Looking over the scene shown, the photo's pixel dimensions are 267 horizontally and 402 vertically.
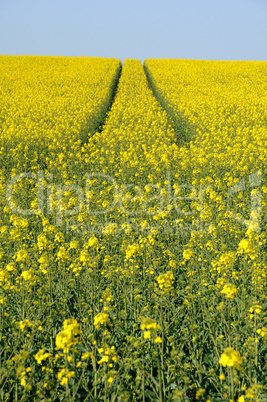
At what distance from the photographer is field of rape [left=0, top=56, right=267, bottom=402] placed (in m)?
3.17

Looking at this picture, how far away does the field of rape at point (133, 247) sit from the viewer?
3.17m

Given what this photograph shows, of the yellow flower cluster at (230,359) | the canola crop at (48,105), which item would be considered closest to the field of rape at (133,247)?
the yellow flower cluster at (230,359)

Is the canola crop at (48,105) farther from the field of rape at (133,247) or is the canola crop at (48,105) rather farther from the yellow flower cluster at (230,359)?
the yellow flower cluster at (230,359)

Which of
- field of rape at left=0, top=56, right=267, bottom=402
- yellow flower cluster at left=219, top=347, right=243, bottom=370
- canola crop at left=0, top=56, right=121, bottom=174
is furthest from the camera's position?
canola crop at left=0, top=56, right=121, bottom=174

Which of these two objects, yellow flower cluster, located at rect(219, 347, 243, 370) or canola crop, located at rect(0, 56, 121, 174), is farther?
canola crop, located at rect(0, 56, 121, 174)

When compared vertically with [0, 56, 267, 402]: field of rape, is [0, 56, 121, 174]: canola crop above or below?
above

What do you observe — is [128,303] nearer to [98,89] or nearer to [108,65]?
[98,89]

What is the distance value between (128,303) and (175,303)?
2.52ft

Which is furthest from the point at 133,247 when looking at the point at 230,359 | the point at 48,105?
the point at 48,105

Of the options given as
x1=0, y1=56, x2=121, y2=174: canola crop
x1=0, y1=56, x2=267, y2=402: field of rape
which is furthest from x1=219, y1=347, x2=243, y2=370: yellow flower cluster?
x1=0, y1=56, x2=121, y2=174: canola crop

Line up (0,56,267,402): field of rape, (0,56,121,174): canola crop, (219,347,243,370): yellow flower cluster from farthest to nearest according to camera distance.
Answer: (0,56,121,174): canola crop, (0,56,267,402): field of rape, (219,347,243,370): yellow flower cluster

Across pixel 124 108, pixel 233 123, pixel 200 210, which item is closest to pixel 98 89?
pixel 124 108

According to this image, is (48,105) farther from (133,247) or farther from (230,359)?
(230,359)

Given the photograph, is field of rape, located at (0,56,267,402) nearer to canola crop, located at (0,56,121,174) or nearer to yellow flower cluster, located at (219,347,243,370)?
yellow flower cluster, located at (219,347,243,370)
